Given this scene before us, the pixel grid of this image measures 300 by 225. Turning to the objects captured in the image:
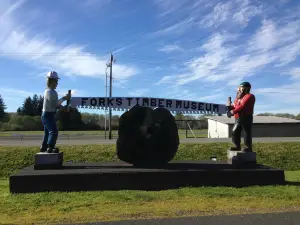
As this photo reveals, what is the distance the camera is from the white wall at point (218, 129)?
33688 millimetres

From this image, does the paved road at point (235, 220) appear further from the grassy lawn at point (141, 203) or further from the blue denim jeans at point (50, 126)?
the blue denim jeans at point (50, 126)

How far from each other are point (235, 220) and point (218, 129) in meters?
32.4

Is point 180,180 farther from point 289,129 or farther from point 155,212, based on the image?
point 289,129

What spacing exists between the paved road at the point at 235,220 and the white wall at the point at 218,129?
93.4ft

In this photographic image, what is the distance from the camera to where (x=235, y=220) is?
15.5 feet

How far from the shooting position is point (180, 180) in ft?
23.4

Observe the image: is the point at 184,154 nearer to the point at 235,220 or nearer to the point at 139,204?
the point at 139,204

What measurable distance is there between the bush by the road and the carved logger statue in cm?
515

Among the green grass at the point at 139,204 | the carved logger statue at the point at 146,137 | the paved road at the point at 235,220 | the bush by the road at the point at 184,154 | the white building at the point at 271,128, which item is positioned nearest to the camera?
the paved road at the point at 235,220

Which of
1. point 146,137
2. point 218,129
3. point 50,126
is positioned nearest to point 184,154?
point 146,137

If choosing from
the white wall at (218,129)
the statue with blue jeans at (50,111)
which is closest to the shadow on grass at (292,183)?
the statue with blue jeans at (50,111)

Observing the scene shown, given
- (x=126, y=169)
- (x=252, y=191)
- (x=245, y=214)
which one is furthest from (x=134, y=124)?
(x=245, y=214)

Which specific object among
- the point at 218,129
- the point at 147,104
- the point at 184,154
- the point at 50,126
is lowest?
the point at 184,154

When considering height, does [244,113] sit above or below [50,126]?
above
